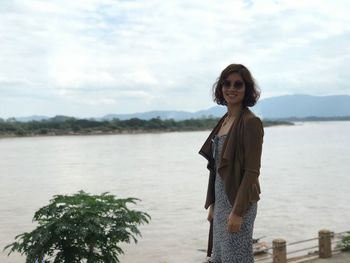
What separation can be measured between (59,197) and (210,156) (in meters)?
3.11

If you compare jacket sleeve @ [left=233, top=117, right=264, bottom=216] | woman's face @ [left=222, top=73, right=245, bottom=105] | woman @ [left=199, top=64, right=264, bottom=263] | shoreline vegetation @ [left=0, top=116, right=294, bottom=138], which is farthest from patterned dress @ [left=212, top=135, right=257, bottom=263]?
shoreline vegetation @ [left=0, top=116, right=294, bottom=138]

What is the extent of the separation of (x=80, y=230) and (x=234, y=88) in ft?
10.1

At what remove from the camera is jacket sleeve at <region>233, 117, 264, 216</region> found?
8.60 ft

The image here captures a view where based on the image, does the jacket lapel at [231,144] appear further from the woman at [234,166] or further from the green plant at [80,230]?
the green plant at [80,230]

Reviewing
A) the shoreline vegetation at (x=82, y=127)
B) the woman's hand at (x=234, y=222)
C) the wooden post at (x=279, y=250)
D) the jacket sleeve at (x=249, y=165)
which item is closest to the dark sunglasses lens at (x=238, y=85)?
the jacket sleeve at (x=249, y=165)

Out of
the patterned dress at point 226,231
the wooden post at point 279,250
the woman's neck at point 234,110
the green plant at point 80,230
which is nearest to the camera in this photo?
the patterned dress at point 226,231

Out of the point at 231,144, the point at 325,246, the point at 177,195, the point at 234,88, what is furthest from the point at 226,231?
the point at 177,195

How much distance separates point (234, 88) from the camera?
283 cm

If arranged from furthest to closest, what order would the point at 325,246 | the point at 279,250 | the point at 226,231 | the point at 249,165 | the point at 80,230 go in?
the point at 325,246, the point at 279,250, the point at 80,230, the point at 226,231, the point at 249,165

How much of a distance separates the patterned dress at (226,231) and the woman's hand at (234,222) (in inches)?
2.4

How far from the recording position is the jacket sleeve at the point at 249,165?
2.62 metres

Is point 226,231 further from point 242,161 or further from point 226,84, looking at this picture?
point 226,84

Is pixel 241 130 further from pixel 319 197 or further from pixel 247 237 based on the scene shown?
pixel 319 197

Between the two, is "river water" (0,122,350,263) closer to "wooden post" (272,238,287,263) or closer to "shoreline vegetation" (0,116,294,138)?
"wooden post" (272,238,287,263)
